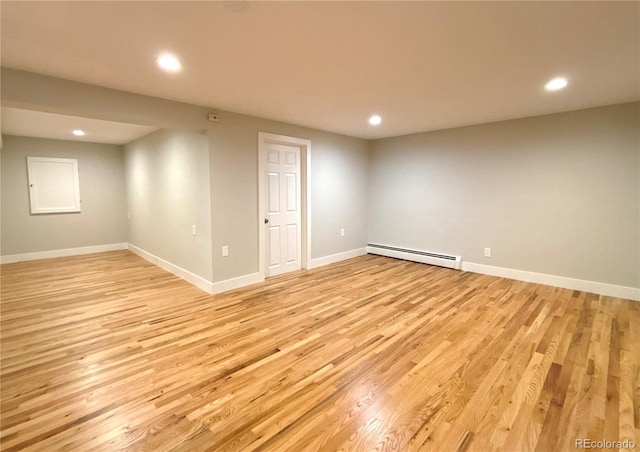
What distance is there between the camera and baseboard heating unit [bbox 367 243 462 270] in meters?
4.92

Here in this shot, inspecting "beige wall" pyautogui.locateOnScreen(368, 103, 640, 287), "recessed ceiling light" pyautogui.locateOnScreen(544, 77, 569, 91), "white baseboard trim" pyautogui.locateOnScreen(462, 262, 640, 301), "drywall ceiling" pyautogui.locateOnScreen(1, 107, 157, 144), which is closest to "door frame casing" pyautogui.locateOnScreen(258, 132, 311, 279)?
"beige wall" pyautogui.locateOnScreen(368, 103, 640, 287)

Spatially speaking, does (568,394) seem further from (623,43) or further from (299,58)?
(299,58)

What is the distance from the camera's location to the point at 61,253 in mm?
5938

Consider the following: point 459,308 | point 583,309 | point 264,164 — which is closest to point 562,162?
point 583,309

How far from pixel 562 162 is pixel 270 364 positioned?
14.7ft

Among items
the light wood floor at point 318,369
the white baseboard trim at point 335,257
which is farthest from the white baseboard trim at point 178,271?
the white baseboard trim at point 335,257

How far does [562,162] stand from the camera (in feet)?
12.7

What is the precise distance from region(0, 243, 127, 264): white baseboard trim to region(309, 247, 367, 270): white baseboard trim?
479 cm

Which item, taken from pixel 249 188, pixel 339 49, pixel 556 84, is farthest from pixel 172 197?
pixel 556 84

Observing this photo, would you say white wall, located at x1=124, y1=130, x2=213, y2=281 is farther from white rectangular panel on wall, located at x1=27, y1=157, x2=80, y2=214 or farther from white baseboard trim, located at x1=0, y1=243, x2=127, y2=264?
white rectangular panel on wall, located at x1=27, y1=157, x2=80, y2=214

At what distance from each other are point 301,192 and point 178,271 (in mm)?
2364

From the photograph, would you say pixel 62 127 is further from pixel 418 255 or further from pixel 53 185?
pixel 418 255

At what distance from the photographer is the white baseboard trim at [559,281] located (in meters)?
3.56

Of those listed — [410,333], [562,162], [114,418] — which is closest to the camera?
[114,418]
